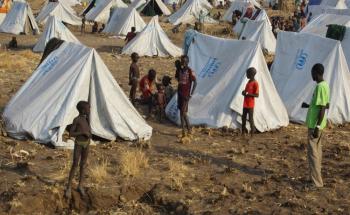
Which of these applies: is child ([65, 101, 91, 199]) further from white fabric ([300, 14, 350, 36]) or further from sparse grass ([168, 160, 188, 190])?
white fabric ([300, 14, 350, 36])

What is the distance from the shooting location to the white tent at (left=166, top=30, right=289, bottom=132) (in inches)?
387

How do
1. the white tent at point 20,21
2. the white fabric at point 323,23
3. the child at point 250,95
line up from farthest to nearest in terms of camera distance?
the white tent at point 20,21, the white fabric at point 323,23, the child at point 250,95

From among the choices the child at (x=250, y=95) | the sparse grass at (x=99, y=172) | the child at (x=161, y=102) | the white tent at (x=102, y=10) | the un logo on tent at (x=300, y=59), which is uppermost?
the white tent at (x=102, y=10)

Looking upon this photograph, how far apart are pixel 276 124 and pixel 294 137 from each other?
510 millimetres

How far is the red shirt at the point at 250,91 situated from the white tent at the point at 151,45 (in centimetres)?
1114

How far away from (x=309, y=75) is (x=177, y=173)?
466 centimetres

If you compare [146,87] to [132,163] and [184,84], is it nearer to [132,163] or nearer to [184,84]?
[184,84]

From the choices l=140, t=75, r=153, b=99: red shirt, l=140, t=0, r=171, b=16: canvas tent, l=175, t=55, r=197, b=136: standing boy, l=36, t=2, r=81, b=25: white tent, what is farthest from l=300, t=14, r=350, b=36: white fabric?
l=140, t=0, r=171, b=16: canvas tent

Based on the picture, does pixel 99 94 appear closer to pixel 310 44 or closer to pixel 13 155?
pixel 13 155

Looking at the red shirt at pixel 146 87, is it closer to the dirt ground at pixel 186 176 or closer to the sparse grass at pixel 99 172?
the dirt ground at pixel 186 176

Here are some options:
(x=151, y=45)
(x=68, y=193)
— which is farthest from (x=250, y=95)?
(x=151, y=45)

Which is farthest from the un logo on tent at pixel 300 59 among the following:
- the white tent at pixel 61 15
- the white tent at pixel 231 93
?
the white tent at pixel 61 15

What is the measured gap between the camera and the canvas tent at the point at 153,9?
34.0 m

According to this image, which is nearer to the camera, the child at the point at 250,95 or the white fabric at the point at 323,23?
the child at the point at 250,95
